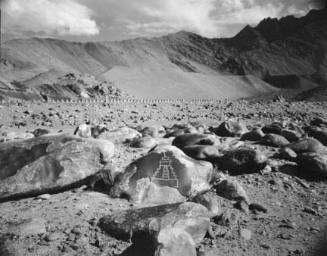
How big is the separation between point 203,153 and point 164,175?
4.77 feet

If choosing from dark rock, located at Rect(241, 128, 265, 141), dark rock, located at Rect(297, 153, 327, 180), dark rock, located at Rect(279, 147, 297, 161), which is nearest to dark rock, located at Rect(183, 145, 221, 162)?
dark rock, located at Rect(279, 147, 297, 161)

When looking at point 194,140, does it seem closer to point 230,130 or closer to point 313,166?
point 313,166

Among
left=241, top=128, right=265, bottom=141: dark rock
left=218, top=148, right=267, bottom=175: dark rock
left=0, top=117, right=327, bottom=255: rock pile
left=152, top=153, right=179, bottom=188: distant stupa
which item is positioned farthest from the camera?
left=241, top=128, right=265, bottom=141: dark rock

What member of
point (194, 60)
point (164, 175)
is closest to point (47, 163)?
point (164, 175)

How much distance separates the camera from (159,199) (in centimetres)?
470

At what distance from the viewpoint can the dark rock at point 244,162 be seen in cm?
583

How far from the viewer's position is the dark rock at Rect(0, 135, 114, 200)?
190 inches

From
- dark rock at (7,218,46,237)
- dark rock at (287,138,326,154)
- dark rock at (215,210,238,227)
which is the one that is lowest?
dark rock at (7,218,46,237)

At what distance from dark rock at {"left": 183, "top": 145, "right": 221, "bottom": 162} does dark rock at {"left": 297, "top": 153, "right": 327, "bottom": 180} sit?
4.35 feet

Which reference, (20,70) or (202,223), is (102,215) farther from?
(20,70)

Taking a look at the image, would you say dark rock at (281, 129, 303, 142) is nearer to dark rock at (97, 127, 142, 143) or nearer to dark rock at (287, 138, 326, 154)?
dark rock at (287, 138, 326, 154)

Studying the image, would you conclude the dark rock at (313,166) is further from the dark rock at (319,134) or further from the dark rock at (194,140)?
the dark rock at (319,134)

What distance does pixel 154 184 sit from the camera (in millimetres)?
4805

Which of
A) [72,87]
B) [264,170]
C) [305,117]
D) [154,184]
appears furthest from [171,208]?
[72,87]
